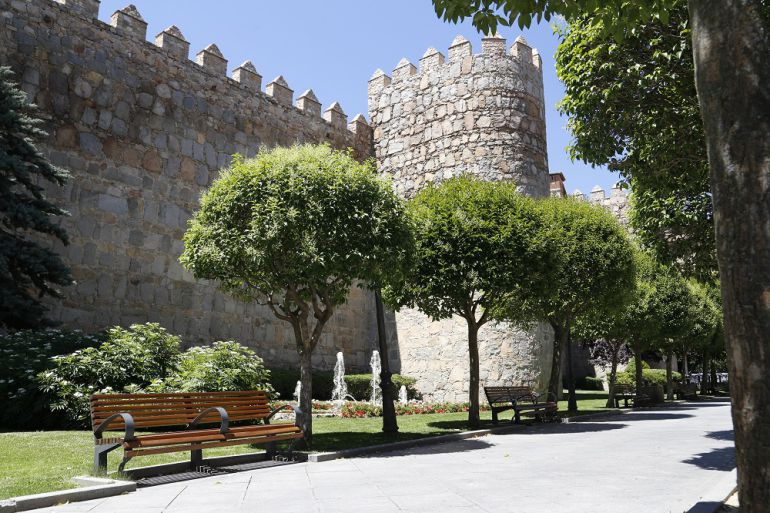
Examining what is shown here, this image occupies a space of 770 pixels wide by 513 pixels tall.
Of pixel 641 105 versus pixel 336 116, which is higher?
pixel 336 116

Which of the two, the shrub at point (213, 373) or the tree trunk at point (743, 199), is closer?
the tree trunk at point (743, 199)

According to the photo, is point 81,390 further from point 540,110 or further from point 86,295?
point 540,110

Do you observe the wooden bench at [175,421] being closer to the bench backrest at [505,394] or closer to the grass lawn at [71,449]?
the grass lawn at [71,449]

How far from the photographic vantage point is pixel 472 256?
13328 mm

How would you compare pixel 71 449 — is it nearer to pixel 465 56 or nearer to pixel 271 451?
pixel 271 451

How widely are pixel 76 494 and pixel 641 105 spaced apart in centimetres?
835

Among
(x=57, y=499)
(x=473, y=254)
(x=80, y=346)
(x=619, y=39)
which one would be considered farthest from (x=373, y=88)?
(x=57, y=499)

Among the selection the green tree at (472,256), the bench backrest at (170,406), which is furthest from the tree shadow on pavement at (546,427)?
the bench backrest at (170,406)

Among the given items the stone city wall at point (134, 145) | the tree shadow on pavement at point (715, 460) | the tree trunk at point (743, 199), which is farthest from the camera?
the stone city wall at point (134, 145)

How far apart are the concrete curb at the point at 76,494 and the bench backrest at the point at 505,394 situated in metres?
9.43

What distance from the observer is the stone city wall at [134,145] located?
14.8 m

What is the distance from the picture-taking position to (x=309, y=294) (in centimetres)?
982

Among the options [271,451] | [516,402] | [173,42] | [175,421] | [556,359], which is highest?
[173,42]

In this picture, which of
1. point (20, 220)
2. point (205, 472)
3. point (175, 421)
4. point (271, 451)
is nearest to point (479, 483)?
point (205, 472)
